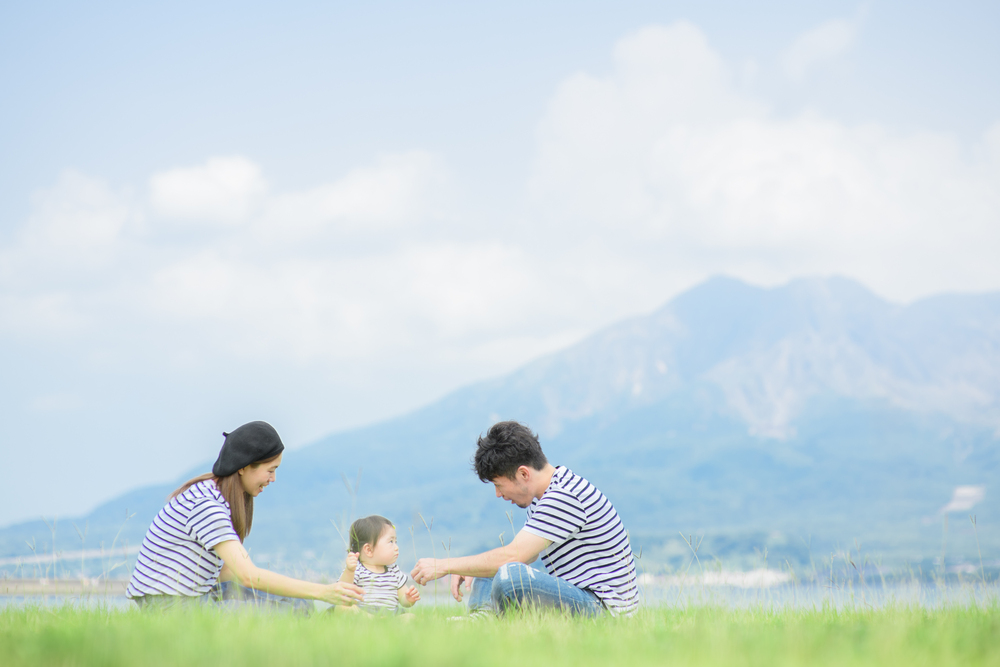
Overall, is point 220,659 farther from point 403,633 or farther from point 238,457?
point 238,457

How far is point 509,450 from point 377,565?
2.05m

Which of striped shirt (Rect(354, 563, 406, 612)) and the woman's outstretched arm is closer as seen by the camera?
the woman's outstretched arm

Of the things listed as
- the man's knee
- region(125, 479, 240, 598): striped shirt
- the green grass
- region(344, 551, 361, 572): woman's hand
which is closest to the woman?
region(125, 479, 240, 598): striped shirt

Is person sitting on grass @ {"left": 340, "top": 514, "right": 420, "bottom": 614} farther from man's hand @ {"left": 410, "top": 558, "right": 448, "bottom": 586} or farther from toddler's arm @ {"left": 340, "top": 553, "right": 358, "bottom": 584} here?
man's hand @ {"left": 410, "top": 558, "right": 448, "bottom": 586}

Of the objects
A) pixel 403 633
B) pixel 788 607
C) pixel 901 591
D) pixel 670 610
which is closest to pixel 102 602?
pixel 403 633

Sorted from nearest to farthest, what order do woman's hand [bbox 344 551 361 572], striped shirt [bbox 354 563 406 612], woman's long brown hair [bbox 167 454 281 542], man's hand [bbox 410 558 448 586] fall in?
man's hand [bbox 410 558 448 586], woman's long brown hair [bbox 167 454 281 542], woman's hand [bbox 344 551 361 572], striped shirt [bbox 354 563 406 612]

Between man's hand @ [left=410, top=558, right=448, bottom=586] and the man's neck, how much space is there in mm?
906

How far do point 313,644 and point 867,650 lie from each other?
281 centimetres

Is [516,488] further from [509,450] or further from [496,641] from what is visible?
[496,641]

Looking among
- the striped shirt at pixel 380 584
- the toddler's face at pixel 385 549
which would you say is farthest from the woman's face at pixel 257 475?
the striped shirt at pixel 380 584

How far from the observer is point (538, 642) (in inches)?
180

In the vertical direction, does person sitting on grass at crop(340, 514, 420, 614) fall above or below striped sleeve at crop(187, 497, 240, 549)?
below

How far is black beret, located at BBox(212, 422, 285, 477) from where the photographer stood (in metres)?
6.07

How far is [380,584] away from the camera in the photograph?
7293 millimetres
